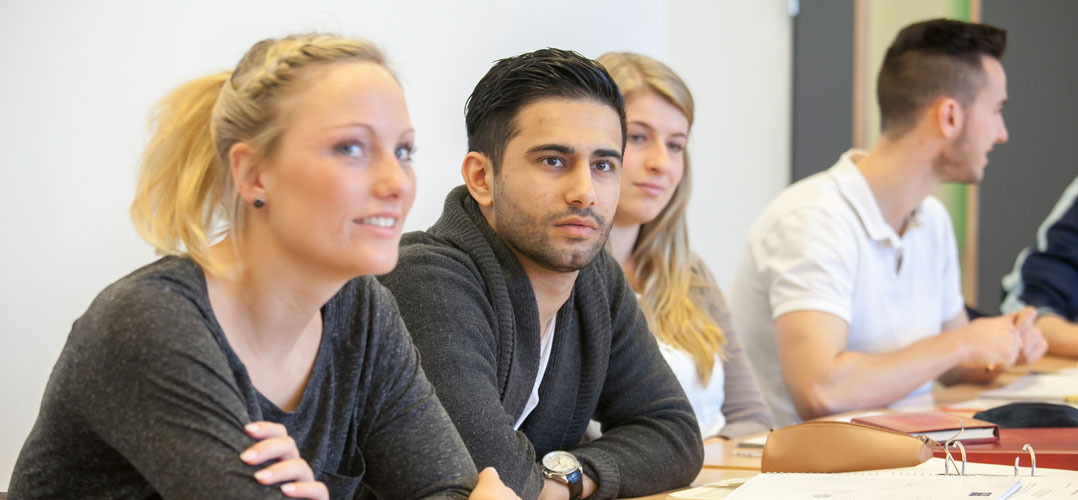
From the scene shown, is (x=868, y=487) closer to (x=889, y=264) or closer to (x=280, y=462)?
(x=280, y=462)

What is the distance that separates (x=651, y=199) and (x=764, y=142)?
2425 mm

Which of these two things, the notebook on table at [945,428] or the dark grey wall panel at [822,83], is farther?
the dark grey wall panel at [822,83]

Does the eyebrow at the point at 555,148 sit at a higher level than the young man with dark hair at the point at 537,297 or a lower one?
higher

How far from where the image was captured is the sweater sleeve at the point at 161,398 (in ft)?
2.99

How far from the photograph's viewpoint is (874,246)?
8.19ft

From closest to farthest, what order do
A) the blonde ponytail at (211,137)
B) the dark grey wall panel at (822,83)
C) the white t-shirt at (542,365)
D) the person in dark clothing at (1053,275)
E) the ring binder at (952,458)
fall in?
1. the blonde ponytail at (211,137)
2. the ring binder at (952,458)
3. the white t-shirt at (542,365)
4. the person in dark clothing at (1053,275)
5. the dark grey wall panel at (822,83)

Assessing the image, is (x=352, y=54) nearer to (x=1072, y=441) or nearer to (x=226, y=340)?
(x=226, y=340)

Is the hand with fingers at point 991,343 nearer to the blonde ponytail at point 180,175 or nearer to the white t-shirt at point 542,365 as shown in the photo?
the white t-shirt at point 542,365

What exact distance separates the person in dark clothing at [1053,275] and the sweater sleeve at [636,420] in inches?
68.3

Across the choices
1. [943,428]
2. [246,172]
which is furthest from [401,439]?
[943,428]

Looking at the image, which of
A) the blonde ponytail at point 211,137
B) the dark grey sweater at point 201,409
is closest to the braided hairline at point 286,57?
the blonde ponytail at point 211,137

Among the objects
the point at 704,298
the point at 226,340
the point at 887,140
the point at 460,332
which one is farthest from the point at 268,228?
the point at 887,140

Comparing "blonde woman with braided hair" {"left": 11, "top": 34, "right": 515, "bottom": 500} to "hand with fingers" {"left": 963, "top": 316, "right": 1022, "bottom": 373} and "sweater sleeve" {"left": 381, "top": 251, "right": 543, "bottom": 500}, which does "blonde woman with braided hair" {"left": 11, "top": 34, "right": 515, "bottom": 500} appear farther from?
"hand with fingers" {"left": 963, "top": 316, "right": 1022, "bottom": 373}

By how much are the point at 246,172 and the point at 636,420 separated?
2.60 feet
